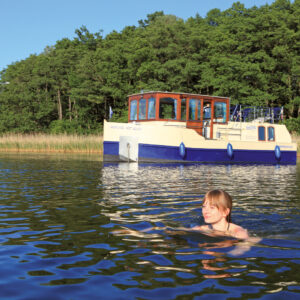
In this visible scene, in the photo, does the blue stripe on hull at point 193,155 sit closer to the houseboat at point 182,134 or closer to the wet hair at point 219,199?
the houseboat at point 182,134

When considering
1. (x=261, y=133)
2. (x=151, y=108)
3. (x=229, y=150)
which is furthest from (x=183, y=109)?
(x=261, y=133)

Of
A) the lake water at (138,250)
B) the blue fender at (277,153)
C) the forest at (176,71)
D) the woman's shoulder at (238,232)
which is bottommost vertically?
the lake water at (138,250)

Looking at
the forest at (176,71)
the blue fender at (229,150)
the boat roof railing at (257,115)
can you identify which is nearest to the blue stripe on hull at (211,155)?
the blue fender at (229,150)

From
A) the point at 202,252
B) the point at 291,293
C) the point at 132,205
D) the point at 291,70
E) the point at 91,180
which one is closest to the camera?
the point at 291,293

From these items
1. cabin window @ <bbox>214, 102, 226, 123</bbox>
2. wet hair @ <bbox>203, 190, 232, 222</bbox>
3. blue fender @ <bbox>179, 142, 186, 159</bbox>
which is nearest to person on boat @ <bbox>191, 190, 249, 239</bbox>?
wet hair @ <bbox>203, 190, 232, 222</bbox>

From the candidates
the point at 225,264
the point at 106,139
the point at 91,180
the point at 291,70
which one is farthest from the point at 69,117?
the point at 225,264

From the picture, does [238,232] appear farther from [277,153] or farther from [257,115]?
[257,115]

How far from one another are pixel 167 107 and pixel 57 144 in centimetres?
1068

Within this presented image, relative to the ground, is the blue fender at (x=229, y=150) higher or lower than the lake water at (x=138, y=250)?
higher

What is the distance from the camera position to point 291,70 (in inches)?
1610

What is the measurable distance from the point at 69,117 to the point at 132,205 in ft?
175

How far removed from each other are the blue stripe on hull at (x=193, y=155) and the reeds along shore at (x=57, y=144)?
6114mm

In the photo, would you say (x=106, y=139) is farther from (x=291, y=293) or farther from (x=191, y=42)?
(x=191, y=42)

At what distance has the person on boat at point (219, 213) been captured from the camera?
5.14 meters
